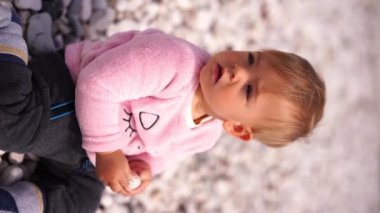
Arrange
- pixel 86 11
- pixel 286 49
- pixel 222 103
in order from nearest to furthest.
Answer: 1. pixel 222 103
2. pixel 86 11
3. pixel 286 49

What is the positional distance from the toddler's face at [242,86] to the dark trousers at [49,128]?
242mm

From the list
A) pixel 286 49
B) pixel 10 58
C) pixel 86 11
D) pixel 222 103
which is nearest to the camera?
pixel 10 58

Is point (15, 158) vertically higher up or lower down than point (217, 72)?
lower down

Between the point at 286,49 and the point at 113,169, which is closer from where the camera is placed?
the point at 113,169

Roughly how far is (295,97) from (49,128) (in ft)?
1.36

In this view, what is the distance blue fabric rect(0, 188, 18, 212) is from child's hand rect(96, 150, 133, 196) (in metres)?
0.15

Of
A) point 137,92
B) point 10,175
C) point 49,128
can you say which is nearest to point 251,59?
point 137,92

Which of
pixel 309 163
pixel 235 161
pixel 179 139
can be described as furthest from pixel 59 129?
pixel 309 163

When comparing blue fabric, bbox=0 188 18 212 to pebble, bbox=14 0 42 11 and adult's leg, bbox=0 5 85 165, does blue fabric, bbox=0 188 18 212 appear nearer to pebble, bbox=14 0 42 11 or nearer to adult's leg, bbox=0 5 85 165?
adult's leg, bbox=0 5 85 165

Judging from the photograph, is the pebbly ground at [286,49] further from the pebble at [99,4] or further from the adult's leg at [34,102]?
the adult's leg at [34,102]

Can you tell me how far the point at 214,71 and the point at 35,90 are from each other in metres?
0.30

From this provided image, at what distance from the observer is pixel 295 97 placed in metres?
0.87

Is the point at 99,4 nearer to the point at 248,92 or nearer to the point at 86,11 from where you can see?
the point at 86,11

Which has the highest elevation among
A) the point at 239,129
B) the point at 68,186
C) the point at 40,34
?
the point at 40,34
